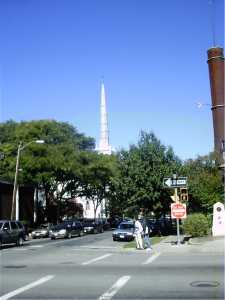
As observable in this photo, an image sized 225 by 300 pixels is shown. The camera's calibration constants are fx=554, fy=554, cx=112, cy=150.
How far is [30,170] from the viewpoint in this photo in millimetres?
57219

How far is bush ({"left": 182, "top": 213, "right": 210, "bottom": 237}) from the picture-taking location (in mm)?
31717

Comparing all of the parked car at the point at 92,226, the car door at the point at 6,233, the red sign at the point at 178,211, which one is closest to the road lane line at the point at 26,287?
the red sign at the point at 178,211

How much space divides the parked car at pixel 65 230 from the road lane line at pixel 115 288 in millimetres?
32997

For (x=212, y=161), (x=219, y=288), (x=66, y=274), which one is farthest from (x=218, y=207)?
(x=219, y=288)

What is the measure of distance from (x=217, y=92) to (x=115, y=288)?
131 feet

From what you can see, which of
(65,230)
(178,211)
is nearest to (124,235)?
(65,230)

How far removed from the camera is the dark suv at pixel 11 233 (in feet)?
107

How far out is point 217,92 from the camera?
5034cm

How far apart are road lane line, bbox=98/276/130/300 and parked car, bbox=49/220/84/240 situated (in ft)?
108

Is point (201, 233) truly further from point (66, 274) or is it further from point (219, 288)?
point (219, 288)

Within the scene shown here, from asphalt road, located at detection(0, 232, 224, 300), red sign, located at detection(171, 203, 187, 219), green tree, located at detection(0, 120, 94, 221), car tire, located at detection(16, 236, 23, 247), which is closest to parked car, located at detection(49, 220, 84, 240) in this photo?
green tree, located at detection(0, 120, 94, 221)

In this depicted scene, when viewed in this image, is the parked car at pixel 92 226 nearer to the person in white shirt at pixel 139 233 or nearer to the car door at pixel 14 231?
the car door at pixel 14 231

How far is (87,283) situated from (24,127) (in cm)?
4967

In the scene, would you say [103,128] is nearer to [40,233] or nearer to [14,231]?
[40,233]
